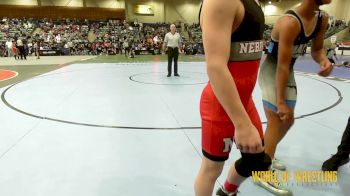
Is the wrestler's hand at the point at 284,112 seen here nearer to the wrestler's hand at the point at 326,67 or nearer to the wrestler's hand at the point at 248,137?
the wrestler's hand at the point at 326,67

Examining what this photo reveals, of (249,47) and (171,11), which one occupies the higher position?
(171,11)

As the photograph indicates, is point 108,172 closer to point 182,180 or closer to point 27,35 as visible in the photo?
point 182,180

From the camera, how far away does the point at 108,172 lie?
260 cm

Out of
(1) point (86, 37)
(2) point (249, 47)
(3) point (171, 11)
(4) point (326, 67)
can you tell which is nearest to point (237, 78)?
(2) point (249, 47)

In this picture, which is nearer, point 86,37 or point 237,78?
point 237,78

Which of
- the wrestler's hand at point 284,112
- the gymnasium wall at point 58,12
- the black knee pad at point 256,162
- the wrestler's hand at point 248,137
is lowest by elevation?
the black knee pad at point 256,162

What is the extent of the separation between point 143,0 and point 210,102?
32.6 m

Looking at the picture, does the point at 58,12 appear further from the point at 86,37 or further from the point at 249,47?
the point at 249,47
